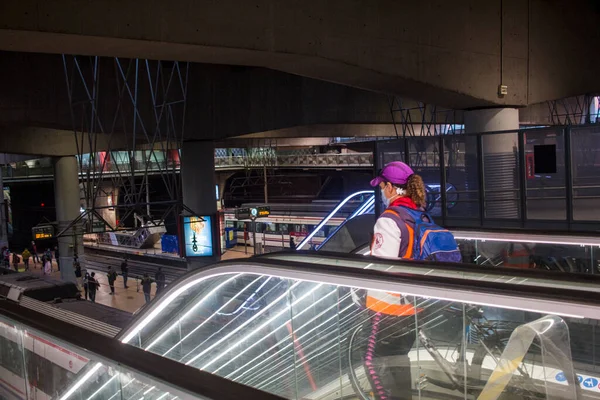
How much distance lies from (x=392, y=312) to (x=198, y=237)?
62.4 ft

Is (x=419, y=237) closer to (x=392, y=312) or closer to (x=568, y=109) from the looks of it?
(x=392, y=312)

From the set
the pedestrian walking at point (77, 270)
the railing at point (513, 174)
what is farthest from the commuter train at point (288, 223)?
the railing at point (513, 174)

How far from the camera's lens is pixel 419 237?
400 centimetres

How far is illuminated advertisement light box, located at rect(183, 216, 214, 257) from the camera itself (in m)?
21.6

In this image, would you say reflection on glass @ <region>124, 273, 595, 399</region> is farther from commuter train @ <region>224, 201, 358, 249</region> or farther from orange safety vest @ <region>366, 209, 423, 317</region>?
commuter train @ <region>224, 201, 358, 249</region>

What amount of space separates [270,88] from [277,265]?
1689 centimetres

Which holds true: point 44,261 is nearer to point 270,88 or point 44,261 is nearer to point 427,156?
point 270,88

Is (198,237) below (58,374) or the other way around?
below

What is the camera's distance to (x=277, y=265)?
11.6 ft

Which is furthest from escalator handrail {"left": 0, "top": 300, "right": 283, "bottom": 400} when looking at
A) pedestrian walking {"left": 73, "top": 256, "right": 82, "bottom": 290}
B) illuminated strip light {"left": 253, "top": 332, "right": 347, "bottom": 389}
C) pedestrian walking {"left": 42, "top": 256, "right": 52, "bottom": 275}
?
pedestrian walking {"left": 42, "top": 256, "right": 52, "bottom": 275}

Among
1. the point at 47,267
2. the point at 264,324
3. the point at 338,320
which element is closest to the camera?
the point at 338,320

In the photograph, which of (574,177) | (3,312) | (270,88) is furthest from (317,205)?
(3,312)

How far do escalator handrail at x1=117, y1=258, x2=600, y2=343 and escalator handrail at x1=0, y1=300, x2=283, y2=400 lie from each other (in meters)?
1.01

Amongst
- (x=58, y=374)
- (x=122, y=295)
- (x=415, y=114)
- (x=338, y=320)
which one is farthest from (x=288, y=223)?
(x=58, y=374)
